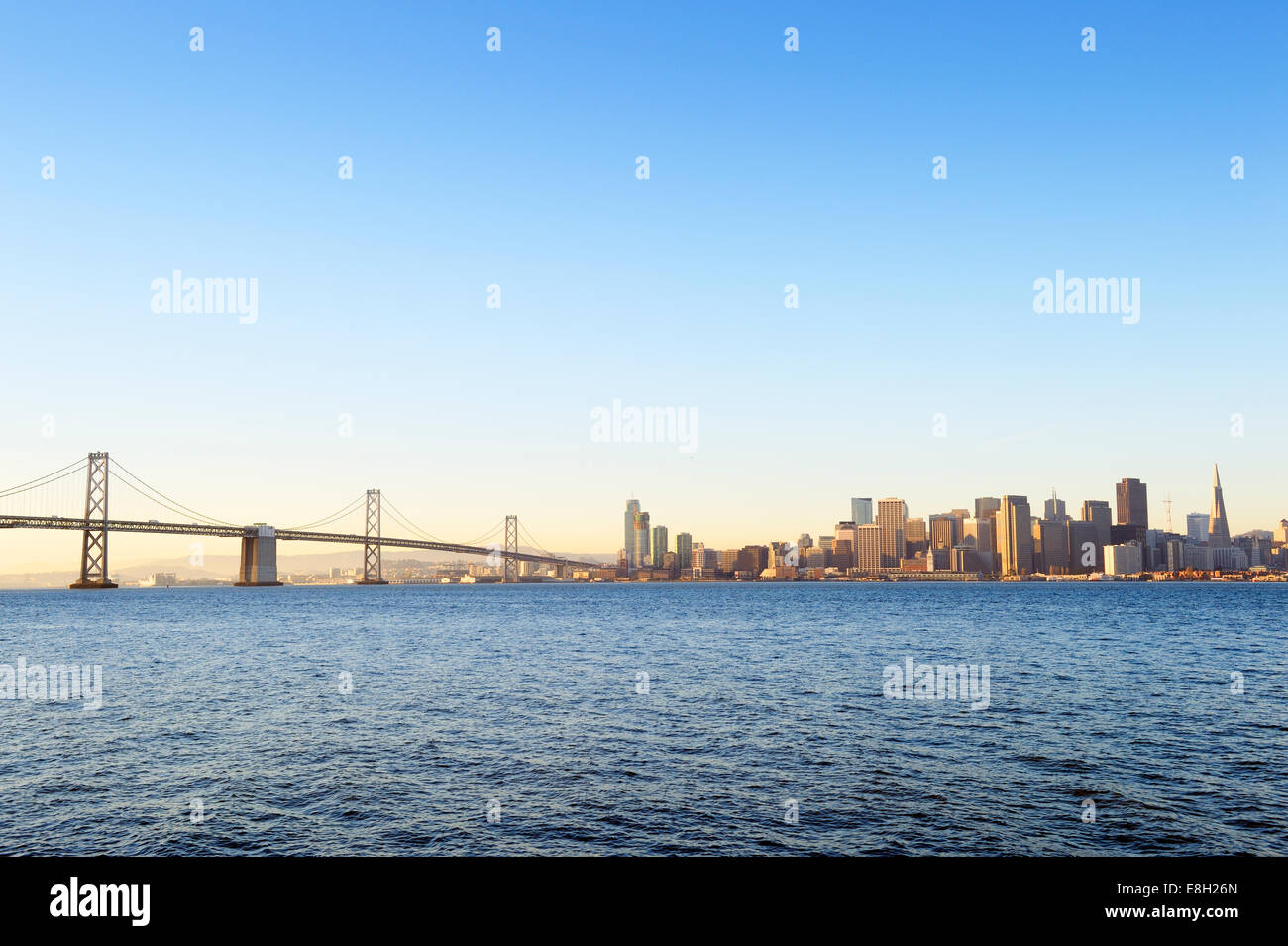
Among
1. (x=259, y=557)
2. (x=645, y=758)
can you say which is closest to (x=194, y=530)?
(x=259, y=557)

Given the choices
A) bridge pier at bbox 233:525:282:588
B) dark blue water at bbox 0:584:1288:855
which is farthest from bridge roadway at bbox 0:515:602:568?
dark blue water at bbox 0:584:1288:855

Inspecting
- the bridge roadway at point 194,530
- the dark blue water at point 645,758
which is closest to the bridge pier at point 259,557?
the bridge roadway at point 194,530

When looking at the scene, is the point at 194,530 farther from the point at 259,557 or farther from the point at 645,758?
the point at 645,758

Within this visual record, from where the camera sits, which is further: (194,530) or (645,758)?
(194,530)

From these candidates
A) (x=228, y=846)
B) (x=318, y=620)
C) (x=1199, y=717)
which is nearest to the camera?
(x=228, y=846)

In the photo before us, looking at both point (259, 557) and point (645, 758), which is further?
point (259, 557)
